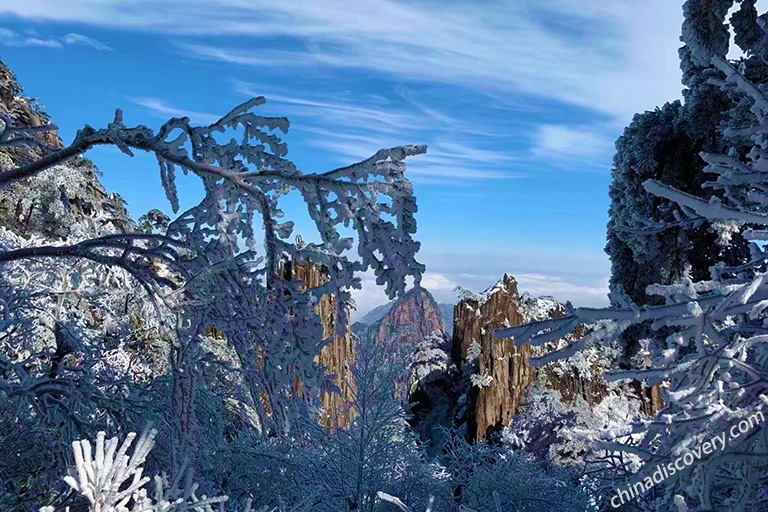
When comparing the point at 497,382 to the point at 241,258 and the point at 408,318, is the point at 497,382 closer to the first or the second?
the point at 408,318

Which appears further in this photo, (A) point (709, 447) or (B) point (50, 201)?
(B) point (50, 201)

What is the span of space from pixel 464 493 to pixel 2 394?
14.5 ft

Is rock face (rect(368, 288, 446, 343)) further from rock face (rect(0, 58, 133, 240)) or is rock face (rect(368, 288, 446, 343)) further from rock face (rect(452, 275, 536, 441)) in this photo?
rock face (rect(0, 58, 133, 240))

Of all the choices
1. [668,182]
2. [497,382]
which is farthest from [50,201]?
[668,182]

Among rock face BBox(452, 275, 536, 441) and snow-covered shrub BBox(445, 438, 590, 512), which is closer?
snow-covered shrub BBox(445, 438, 590, 512)

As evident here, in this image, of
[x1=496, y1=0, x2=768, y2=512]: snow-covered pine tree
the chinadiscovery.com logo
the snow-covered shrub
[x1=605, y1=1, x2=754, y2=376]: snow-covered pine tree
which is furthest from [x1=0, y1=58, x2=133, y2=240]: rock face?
the chinadiscovery.com logo

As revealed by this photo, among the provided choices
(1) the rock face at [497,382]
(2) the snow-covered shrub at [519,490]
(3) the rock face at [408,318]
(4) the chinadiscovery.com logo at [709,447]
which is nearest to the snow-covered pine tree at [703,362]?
(4) the chinadiscovery.com logo at [709,447]

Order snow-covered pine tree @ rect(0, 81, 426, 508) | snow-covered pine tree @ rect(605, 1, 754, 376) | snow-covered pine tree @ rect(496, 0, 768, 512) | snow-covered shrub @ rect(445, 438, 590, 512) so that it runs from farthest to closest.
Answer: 1. snow-covered pine tree @ rect(605, 1, 754, 376)
2. snow-covered shrub @ rect(445, 438, 590, 512)
3. snow-covered pine tree @ rect(0, 81, 426, 508)
4. snow-covered pine tree @ rect(496, 0, 768, 512)

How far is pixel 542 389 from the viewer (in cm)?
1226

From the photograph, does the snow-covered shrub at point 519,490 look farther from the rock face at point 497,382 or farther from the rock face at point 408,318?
the rock face at point 497,382

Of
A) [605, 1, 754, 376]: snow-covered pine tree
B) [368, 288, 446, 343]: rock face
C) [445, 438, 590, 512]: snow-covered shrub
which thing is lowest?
[445, 438, 590, 512]: snow-covered shrub

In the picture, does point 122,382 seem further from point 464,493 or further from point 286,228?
point 464,493

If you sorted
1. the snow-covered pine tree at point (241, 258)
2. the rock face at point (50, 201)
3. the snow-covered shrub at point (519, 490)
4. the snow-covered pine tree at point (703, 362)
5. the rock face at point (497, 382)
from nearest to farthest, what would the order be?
the snow-covered pine tree at point (703, 362), the snow-covered pine tree at point (241, 258), the snow-covered shrub at point (519, 490), the rock face at point (497, 382), the rock face at point (50, 201)

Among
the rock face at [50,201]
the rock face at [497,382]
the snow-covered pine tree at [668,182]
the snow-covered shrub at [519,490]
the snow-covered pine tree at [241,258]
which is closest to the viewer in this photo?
the snow-covered pine tree at [241,258]
